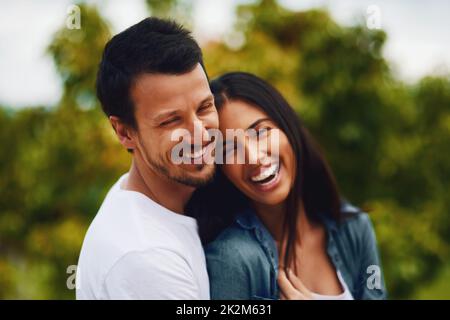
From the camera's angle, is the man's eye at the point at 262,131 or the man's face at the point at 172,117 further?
the man's eye at the point at 262,131

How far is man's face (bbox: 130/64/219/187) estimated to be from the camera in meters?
1.11

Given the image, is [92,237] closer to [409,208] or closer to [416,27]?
[416,27]

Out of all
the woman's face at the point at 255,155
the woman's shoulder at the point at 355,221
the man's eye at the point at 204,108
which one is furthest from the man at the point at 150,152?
the woman's shoulder at the point at 355,221

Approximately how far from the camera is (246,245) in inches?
49.7

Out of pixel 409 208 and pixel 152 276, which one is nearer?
pixel 152 276

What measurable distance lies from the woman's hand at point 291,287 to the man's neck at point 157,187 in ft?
1.03

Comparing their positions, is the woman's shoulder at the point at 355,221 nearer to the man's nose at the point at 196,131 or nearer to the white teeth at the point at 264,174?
the white teeth at the point at 264,174

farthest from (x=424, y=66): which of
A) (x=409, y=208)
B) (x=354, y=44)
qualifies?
(x=409, y=208)

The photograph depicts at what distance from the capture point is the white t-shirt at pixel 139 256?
3.58 ft

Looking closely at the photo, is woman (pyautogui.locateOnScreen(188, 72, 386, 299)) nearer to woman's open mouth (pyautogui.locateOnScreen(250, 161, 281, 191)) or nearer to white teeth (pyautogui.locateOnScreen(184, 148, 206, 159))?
woman's open mouth (pyautogui.locateOnScreen(250, 161, 281, 191))

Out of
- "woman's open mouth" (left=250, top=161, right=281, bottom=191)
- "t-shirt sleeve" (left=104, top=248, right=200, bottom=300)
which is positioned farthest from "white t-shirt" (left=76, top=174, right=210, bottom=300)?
"woman's open mouth" (left=250, top=161, right=281, bottom=191)

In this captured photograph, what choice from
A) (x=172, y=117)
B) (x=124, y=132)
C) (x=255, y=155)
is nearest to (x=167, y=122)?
(x=172, y=117)

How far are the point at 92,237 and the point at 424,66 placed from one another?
7.51ft

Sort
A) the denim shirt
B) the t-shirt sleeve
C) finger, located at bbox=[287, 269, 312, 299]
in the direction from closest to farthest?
the t-shirt sleeve < the denim shirt < finger, located at bbox=[287, 269, 312, 299]
